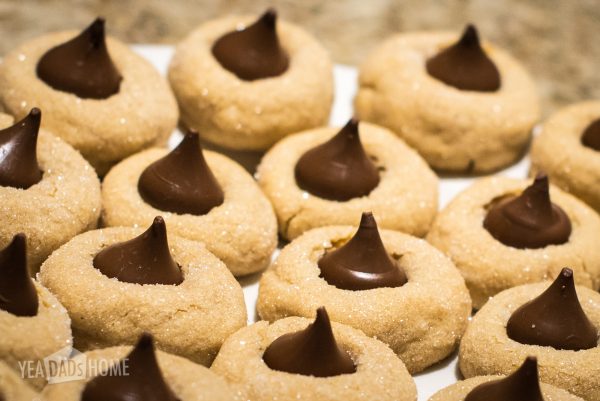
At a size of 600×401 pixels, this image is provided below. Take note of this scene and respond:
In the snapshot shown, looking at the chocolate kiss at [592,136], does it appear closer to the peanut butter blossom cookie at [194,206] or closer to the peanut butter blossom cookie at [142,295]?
the peanut butter blossom cookie at [194,206]

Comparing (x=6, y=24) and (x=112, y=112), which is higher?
(x=112, y=112)

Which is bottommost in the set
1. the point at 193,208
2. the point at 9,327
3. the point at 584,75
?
the point at 584,75

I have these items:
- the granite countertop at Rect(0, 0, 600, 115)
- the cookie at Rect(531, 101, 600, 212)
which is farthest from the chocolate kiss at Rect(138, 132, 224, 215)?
the granite countertop at Rect(0, 0, 600, 115)

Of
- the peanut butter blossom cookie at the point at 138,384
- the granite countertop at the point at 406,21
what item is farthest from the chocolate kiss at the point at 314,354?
the granite countertop at the point at 406,21

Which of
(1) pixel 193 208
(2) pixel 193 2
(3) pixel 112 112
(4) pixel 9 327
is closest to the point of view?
(4) pixel 9 327

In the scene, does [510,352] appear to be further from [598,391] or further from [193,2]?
[193,2]

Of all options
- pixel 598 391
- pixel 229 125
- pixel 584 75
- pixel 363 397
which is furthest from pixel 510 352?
pixel 584 75

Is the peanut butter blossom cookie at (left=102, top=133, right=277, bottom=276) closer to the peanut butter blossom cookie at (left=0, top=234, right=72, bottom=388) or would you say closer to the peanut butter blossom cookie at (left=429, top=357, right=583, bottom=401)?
the peanut butter blossom cookie at (left=0, top=234, right=72, bottom=388)
